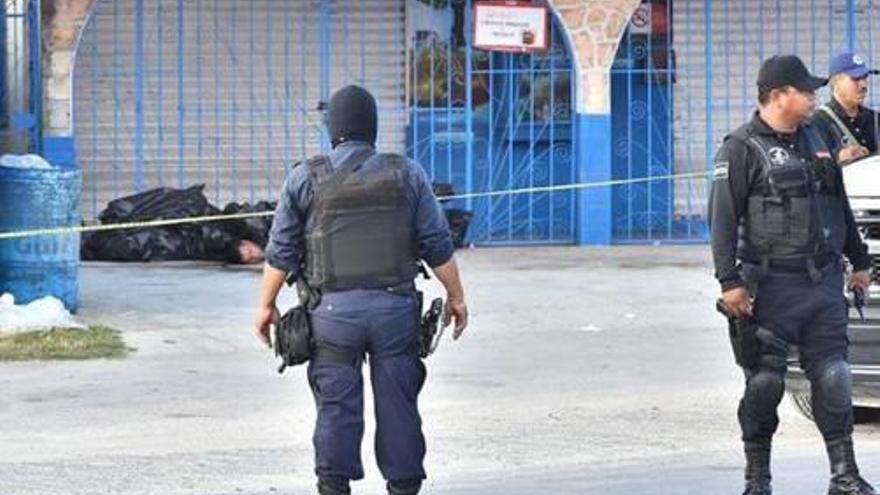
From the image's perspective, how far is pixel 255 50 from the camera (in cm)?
1895

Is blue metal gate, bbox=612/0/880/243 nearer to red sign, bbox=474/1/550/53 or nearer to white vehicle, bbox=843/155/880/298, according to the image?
red sign, bbox=474/1/550/53

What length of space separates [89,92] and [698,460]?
11.5m

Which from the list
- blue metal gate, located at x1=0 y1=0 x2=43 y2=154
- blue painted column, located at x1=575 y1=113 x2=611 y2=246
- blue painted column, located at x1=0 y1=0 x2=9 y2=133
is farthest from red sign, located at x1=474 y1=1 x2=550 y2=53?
blue painted column, located at x1=0 y1=0 x2=9 y2=133

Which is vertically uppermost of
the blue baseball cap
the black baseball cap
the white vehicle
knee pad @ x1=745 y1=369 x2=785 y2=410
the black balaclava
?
the blue baseball cap

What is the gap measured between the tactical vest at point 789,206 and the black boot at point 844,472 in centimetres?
73

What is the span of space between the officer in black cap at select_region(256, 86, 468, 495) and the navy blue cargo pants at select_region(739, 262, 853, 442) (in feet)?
4.05

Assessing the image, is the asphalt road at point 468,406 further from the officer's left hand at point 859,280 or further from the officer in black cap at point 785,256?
the officer's left hand at point 859,280

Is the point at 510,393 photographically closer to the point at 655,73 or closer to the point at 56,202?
the point at 56,202

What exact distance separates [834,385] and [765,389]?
26 cm

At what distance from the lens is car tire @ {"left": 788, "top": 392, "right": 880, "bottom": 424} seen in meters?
9.16

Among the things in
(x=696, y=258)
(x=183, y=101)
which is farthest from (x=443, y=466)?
(x=183, y=101)

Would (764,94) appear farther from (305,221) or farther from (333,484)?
(333,484)

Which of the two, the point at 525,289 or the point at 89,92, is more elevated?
the point at 89,92

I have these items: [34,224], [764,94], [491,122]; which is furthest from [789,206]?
[491,122]
